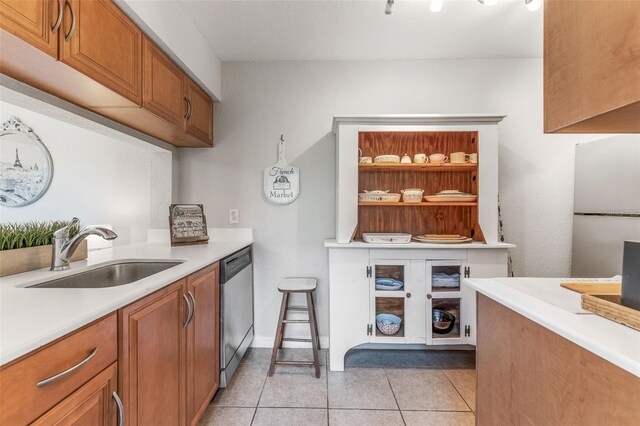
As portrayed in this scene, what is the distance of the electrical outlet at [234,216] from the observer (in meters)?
2.52

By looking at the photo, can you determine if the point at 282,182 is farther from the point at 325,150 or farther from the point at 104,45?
the point at 104,45

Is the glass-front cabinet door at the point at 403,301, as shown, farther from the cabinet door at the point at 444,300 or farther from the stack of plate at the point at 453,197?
the stack of plate at the point at 453,197

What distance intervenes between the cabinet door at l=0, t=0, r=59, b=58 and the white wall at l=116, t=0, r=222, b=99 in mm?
387

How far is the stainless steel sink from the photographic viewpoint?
Answer: 1343mm

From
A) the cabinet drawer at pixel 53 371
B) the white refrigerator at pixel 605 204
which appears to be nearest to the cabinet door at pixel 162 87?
the cabinet drawer at pixel 53 371

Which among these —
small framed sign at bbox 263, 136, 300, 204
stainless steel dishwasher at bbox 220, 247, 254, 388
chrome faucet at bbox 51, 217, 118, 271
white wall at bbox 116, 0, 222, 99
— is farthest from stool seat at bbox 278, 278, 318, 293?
white wall at bbox 116, 0, 222, 99

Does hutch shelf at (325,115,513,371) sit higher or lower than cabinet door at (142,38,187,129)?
lower

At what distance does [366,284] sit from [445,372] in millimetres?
882

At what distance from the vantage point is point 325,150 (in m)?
2.51

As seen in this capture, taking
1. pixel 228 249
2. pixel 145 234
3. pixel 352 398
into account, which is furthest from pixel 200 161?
pixel 352 398

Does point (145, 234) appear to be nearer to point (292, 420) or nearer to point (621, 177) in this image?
point (292, 420)

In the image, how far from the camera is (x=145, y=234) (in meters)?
2.38

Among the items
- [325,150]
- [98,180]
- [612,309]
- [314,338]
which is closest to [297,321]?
[314,338]

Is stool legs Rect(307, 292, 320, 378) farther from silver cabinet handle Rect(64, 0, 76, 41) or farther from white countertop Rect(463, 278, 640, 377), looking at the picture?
silver cabinet handle Rect(64, 0, 76, 41)
